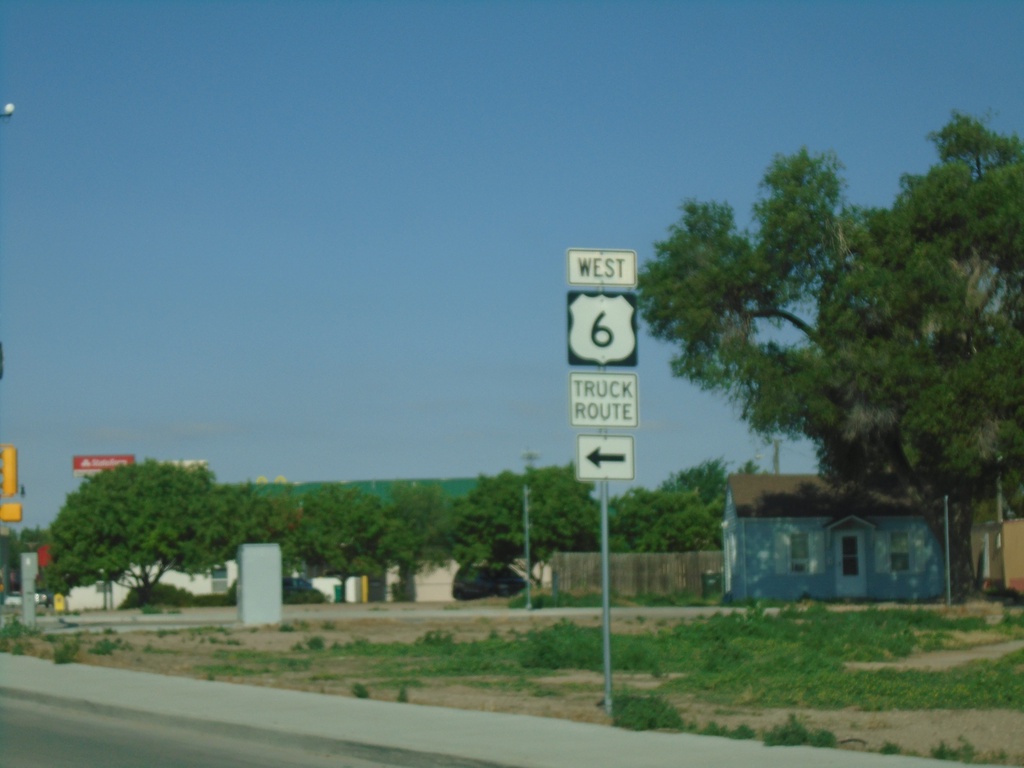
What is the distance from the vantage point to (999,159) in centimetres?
3794

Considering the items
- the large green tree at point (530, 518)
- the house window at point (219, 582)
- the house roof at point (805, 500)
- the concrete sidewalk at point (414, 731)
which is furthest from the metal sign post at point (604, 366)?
the house window at point (219, 582)

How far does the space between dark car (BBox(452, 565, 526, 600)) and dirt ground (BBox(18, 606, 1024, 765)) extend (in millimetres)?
34328

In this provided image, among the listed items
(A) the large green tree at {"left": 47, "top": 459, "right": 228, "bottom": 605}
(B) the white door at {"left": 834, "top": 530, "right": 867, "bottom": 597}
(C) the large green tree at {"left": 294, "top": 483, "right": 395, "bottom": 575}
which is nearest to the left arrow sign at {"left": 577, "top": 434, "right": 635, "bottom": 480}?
(B) the white door at {"left": 834, "top": 530, "right": 867, "bottom": 597}

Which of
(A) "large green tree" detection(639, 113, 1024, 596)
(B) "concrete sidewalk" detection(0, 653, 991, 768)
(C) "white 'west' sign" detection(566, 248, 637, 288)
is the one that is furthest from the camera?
(A) "large green tree" detection(639, 113, 1024, 596)

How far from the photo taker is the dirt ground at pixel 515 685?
11.8 metres

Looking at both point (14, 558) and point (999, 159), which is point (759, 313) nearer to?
point (999, 159)

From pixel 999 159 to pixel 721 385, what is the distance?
1064 centimetres

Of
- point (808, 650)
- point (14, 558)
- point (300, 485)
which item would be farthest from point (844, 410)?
point (14, 558)

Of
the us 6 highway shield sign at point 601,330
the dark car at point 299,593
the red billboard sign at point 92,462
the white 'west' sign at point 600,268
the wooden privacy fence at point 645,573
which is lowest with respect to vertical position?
the dark car at point 299,593

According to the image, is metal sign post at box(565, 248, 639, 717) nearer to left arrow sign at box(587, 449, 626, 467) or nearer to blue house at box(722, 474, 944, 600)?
left arrow sign at box(587, 449, 626, 467)

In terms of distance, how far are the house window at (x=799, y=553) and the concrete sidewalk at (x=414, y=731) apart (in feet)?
115

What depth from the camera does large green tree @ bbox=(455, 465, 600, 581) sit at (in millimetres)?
66562

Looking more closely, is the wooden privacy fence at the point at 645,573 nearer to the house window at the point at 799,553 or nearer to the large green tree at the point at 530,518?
the house window at the point at 799,553

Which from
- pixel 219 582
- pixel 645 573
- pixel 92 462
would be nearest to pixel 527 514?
pixel 645 573
